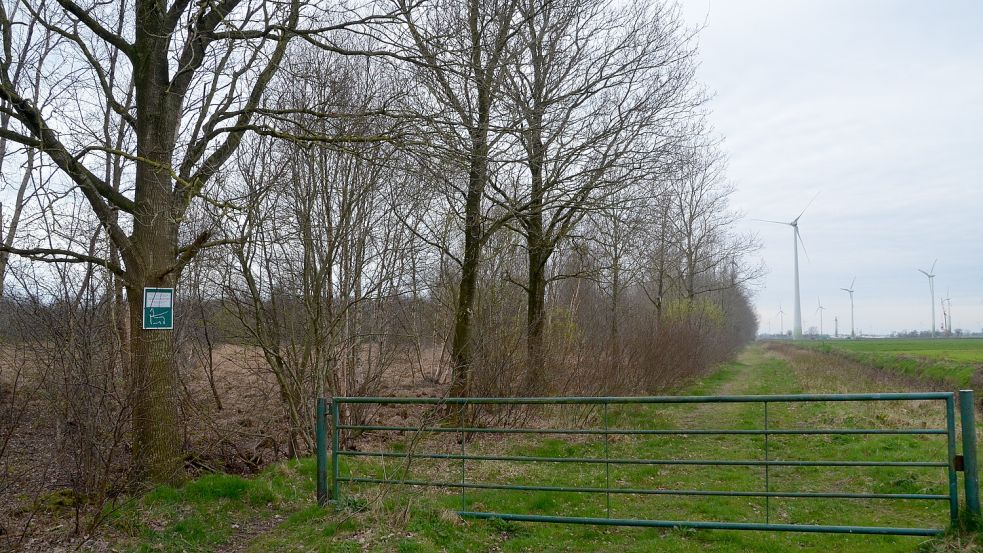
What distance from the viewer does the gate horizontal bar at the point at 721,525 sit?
19.3 feet

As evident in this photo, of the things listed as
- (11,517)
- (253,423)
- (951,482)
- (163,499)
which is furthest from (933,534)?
(253,423)

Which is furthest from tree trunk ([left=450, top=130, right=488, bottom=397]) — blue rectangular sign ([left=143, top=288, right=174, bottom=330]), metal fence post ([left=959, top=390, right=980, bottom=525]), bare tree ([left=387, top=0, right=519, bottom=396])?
metal fence post ([left=959, top=390, right=980, bottom=525])

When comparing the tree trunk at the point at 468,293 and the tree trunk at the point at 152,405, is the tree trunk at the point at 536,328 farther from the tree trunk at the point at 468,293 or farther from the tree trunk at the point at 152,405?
the tree trunk at the point at 152,405

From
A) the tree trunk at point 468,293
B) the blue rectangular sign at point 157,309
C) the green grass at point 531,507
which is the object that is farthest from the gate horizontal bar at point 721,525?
the tree trunk at point 468,293

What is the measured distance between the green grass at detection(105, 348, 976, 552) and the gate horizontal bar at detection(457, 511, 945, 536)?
100 millimetres

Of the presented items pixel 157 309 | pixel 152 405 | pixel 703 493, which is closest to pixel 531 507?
pixel 703 493

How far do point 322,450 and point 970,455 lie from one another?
590 cm

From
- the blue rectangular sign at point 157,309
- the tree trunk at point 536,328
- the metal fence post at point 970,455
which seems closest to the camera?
the metal fence post at point 970,455

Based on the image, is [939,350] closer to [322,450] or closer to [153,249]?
[322,450]

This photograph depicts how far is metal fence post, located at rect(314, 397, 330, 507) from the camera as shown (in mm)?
7160

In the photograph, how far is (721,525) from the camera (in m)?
6.21

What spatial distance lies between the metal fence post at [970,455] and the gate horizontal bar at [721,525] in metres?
0.34

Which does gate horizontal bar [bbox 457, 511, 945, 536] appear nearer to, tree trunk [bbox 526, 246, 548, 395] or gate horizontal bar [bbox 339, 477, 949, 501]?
gate horizontal bar [bbox 339, 477, 949, 501]

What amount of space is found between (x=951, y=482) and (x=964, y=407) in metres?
0.68
